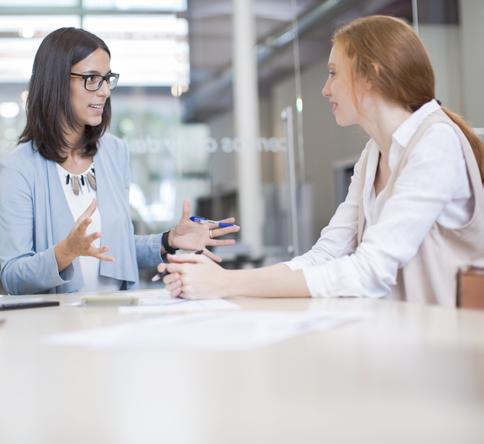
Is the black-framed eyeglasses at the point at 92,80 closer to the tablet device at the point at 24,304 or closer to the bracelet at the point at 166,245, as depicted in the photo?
the bracelet at the point at 166,245

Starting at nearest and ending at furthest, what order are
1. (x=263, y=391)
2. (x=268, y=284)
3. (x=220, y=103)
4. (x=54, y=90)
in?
1. (x=263, y=391)
2. (x=268, y=284)
3. (x=54, y=90)
4. (x=220, y=103)

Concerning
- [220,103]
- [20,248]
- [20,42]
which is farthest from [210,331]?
[220,103]

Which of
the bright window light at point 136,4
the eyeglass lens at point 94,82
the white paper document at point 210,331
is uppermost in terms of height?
the bright window light at point 136,4

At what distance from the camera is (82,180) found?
2549 mm

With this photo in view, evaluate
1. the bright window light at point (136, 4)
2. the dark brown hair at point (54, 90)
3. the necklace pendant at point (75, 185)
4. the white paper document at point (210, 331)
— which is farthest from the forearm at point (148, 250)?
the bright window light at point (136, 4)

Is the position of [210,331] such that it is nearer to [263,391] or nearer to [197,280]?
[263,391]

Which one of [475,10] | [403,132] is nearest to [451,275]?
[403,132]

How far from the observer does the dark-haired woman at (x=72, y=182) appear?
7.72 feet

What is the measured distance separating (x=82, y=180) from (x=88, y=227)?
0.56ft

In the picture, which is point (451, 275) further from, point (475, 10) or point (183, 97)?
point (183, 97)

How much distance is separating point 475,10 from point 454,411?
13.4 feet

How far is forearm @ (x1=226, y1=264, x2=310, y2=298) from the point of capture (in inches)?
63.3

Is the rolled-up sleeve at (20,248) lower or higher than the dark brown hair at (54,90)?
lower

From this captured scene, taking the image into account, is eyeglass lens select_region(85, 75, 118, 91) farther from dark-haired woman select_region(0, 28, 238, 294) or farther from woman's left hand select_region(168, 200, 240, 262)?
woman's left hand select_region(168, 200, 240, 262)
